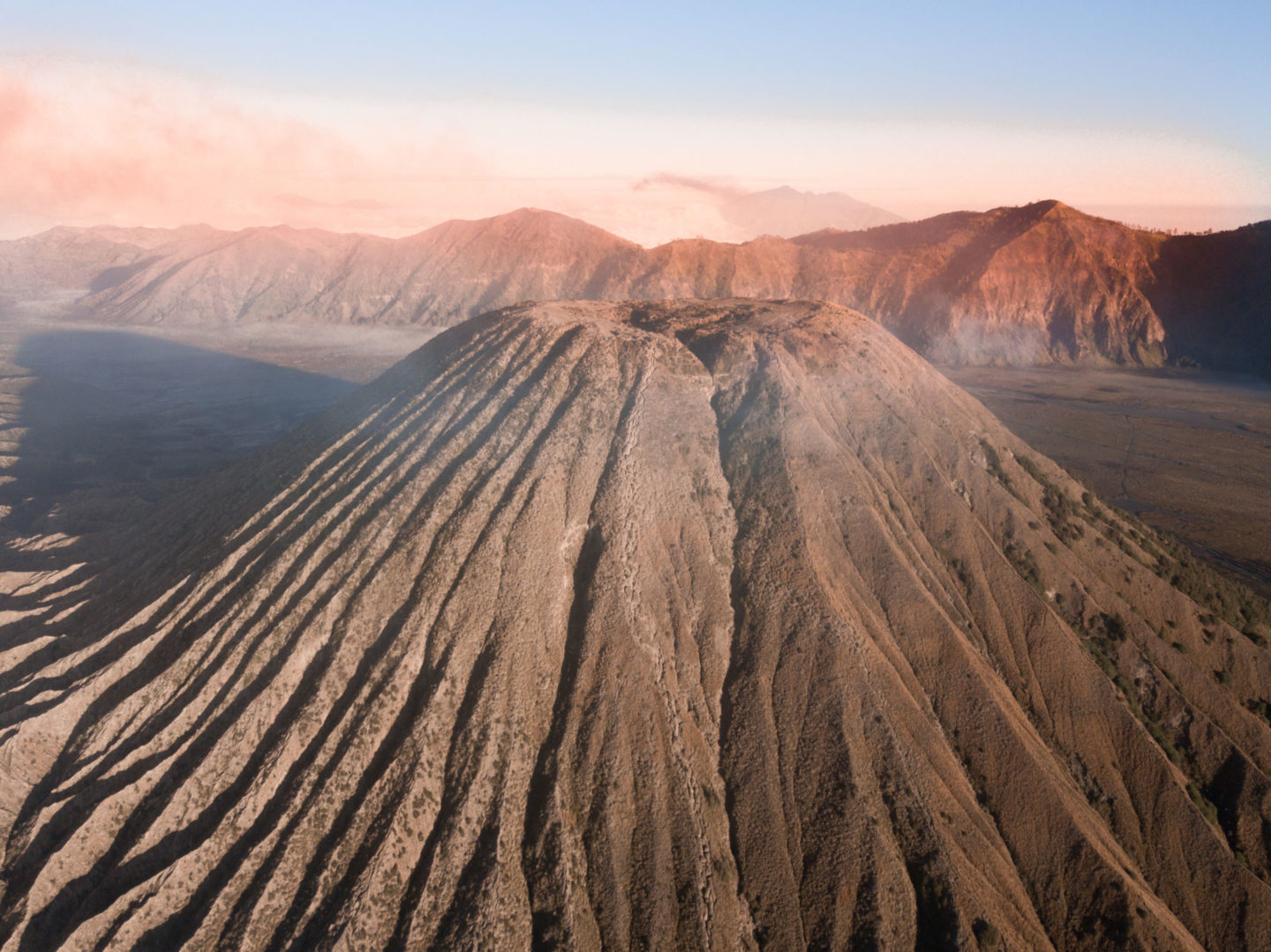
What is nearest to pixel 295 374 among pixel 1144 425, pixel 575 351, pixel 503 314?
pixel 503 314

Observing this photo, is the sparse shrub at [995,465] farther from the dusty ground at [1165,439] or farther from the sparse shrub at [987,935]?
the dusty ground at [1165,439]

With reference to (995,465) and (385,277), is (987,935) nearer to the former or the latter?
(995,465)

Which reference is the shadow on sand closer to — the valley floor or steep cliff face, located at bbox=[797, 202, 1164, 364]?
the valley floor

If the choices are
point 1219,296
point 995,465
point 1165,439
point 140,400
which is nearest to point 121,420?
point 140,400

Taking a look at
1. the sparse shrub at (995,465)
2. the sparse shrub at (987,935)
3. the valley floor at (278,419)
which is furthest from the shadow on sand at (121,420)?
the sparse shrub at (995,465)

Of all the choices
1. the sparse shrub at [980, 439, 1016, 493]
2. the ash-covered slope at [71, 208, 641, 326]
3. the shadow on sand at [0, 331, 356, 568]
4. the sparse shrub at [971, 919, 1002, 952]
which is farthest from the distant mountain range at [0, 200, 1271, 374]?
the sparse shrub at [971, 919, 1002, 952]

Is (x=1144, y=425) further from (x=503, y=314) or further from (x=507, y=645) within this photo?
(x=507, y=645)
